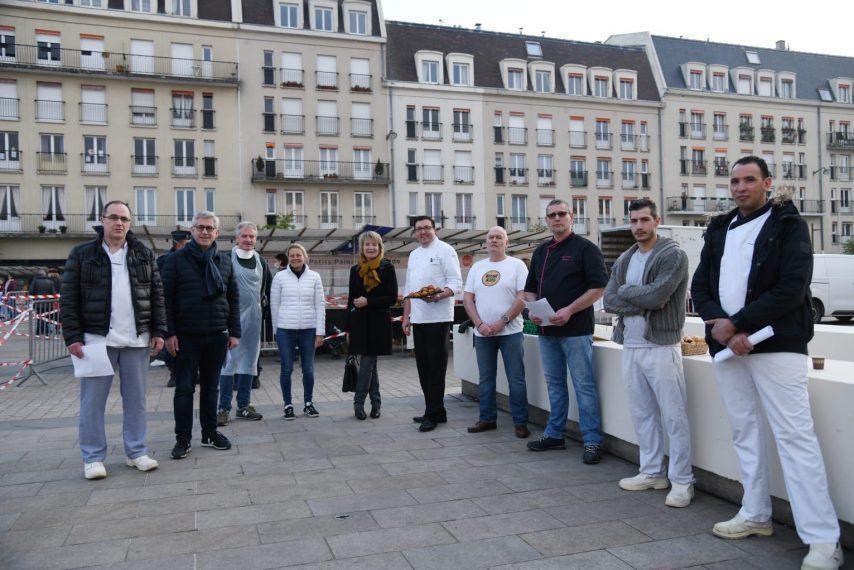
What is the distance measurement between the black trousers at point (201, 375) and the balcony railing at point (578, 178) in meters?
42.0

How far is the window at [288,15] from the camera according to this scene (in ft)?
130

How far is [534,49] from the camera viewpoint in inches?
1850

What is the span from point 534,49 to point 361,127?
47.6 feet

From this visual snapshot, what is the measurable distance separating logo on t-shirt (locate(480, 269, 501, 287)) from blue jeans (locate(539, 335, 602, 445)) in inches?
37.5

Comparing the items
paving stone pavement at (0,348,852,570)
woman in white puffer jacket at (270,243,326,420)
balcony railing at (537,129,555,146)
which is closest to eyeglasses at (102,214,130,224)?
paving stone pavement at (0,348,852,570)

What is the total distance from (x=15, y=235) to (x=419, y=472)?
121ft

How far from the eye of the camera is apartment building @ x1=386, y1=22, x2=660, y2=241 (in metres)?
42.3

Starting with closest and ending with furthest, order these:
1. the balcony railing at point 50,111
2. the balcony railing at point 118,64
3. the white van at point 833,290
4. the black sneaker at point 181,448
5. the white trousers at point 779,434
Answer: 1. the white trousers at point 779,434
2. the black sneaker at point 181,448
3. the white van at point 833,290
4. the balcony railing at point 118,64
5. the balcony railing at point 50,111

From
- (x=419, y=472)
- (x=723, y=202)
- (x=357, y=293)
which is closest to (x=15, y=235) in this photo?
(x=357, y=293)

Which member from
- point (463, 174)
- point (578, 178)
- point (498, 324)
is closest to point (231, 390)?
point (498, 324)

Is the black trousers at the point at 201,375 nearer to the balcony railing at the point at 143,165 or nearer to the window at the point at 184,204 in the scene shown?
the window at the point at 184,204

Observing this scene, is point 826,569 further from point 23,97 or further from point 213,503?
point 23,97

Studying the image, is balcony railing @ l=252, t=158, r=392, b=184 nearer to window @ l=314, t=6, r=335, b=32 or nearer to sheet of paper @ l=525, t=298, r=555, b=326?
window @ l=314, t=6, r=335, b=32

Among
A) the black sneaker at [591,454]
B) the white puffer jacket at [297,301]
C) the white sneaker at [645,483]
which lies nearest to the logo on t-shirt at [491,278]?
the black sneaker at [591,454]
